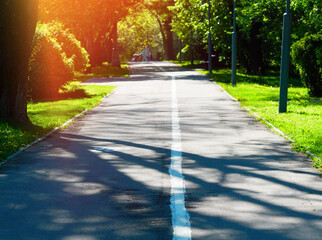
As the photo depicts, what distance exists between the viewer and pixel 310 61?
20.5m

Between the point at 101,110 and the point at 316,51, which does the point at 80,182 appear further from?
the point at 316,51

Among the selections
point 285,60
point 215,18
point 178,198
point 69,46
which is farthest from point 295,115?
point 215,18

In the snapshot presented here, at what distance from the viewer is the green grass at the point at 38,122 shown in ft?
33.5

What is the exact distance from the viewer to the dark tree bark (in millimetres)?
12812

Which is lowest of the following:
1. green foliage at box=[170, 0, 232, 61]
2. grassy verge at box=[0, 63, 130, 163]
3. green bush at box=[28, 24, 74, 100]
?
grassy verge at box=[0, 63, 130, 163]

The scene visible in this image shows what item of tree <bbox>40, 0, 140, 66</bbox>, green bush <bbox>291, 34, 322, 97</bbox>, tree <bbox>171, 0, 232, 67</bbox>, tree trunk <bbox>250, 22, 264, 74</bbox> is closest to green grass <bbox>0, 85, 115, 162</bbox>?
green bush <bbox>291, 34, 322, 97</bbox>

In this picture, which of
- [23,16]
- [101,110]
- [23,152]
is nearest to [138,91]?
[101,110]

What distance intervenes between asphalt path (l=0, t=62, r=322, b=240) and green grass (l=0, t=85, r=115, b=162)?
1.31 ft

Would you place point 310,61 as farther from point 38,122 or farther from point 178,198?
point 178,198

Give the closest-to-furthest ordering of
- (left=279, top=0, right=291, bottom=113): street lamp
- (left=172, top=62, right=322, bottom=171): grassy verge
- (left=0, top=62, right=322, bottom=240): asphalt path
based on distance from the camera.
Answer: (left=0, top=62, right=322, bottom=240): asphalt path, (left=172, top=62, right=322, bottom=171): grassy verge, (left=279, top=0, right=291, bottom=113): street lamp

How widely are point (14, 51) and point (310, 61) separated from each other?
12.0 metres

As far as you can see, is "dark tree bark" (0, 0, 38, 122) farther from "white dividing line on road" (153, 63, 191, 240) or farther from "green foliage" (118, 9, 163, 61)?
"green foliage" (118, 9, 163, 61)

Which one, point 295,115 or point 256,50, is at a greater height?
point 256,50

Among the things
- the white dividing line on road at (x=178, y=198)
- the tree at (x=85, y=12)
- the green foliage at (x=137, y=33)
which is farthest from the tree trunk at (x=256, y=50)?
the white dividing line on road at (x=178, y=198)
